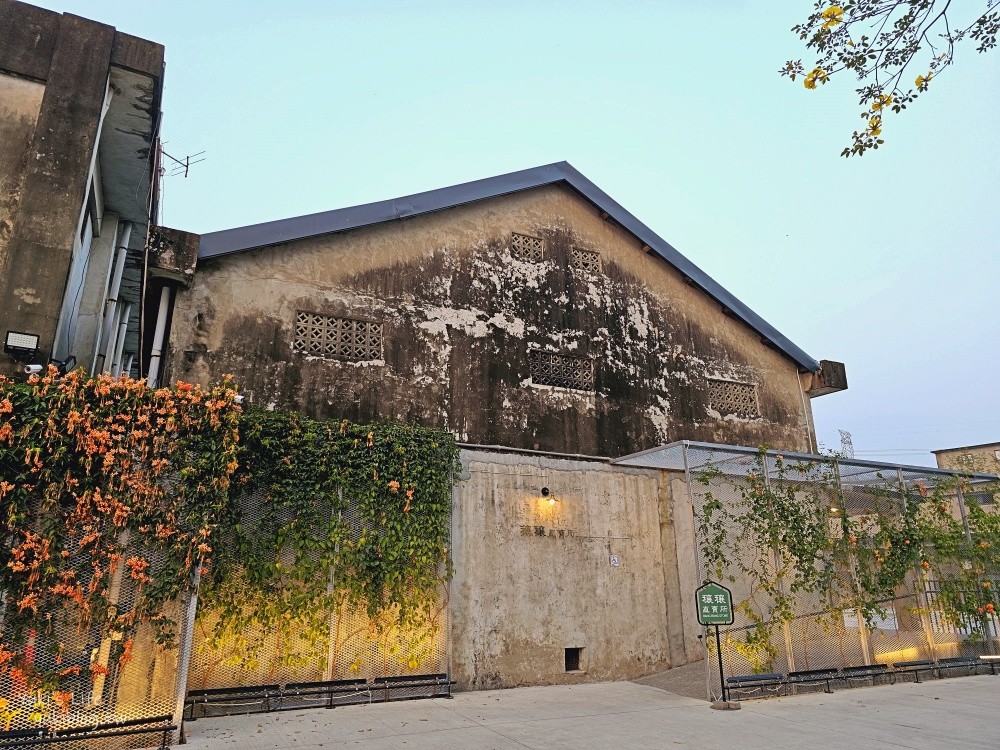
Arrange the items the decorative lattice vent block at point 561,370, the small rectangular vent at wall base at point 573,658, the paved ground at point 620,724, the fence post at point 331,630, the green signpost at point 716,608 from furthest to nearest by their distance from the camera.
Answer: the decorative lattice vent block at point 561,370
the small rectangular vent at wall base at point 573,658
the green signpost at point 716,608
the fence post at point 331,630
the paved ground at point 620,724

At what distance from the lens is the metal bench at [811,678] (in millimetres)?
8508

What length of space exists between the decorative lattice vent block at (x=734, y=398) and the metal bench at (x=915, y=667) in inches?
193

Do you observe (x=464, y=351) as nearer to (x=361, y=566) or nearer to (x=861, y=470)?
(x=361, y=566)

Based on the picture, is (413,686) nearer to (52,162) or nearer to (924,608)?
(52,162)

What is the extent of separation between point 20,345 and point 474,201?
22.8ft

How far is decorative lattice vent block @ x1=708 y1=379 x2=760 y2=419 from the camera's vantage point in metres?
12.4

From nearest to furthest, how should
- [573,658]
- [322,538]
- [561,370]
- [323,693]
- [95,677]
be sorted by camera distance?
[95,677]
[323,693]
[322,538]
[573,658]
[561,370]

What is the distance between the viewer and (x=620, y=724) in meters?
6.70

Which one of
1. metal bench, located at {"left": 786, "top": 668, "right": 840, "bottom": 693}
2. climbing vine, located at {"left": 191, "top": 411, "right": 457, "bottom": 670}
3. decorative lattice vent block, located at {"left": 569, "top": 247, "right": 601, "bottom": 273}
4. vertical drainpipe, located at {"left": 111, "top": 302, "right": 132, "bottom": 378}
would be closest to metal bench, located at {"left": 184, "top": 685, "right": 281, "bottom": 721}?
climbing vine, located at {"left": 191, "top": 411, "right": 457, "bottom": 670}

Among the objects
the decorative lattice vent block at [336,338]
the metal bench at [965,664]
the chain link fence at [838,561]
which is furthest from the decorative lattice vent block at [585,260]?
the metal bench at [965,664]

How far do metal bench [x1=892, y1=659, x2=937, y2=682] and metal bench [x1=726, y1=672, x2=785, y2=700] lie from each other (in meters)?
2.56

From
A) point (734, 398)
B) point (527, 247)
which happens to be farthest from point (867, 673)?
point (527, 247)

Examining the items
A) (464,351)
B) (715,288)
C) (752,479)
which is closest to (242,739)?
(464,351)

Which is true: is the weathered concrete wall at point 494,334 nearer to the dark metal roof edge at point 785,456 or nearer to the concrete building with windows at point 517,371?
the concrete building with windows at point 517,371
